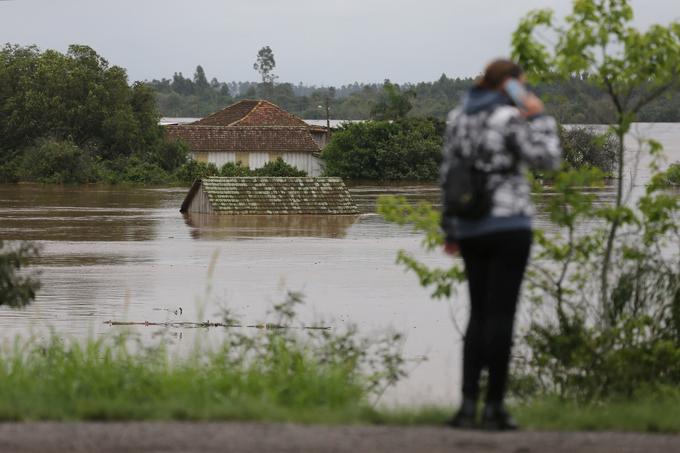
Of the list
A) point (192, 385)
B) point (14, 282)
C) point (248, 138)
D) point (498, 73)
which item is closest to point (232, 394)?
point (192, 385)

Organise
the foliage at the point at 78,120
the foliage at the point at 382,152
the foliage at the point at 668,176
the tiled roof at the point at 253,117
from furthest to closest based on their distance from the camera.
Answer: the tiled roof at the point at 253,117
the foliage at the point at 382,152
the foliage at the point at 78,120
the foliage at the point at 668,176

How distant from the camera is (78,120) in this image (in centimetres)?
7512

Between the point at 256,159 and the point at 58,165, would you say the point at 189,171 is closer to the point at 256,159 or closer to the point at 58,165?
the point at 58,165

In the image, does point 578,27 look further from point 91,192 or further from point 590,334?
point 91,192

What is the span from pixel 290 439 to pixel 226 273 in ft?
67.6

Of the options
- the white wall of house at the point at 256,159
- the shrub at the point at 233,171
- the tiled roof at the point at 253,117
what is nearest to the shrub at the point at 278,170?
the shrub at the point at 233,171

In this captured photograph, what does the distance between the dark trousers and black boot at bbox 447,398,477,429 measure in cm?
5

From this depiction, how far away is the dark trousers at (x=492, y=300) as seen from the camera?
259 inches

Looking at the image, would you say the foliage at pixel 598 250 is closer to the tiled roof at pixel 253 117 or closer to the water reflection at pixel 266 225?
the water reflection at pixel 266 225

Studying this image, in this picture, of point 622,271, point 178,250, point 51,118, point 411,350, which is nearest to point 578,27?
point 622,271

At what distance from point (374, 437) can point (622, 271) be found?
449 cm

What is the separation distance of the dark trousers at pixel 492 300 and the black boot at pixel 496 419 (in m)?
0.04

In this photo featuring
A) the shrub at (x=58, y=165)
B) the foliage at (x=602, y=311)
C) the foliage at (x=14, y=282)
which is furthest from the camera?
the shrub at (x=58, y=165)

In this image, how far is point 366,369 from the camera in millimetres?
10891
